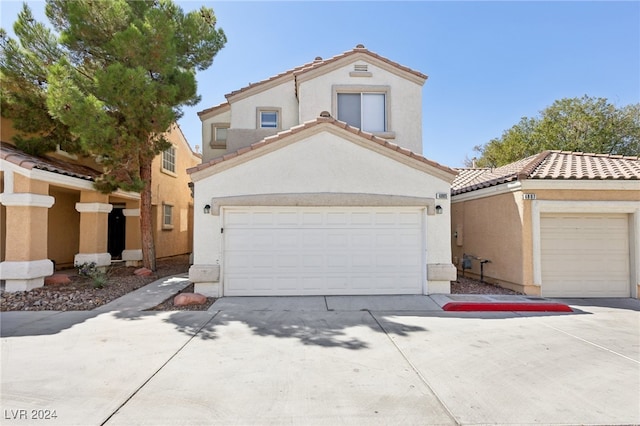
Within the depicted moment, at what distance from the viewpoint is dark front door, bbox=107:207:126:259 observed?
16.2m

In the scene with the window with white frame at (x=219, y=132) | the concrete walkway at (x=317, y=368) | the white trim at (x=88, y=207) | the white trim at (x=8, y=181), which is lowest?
the concrete walkway at (x=317, y=368)

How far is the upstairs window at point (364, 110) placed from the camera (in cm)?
1241

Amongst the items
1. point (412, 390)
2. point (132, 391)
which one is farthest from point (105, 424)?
point (412, 390)

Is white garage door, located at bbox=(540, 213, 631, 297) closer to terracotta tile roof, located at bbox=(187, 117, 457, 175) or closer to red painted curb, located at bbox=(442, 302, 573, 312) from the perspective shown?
red painted curb, located at bbox=(442, 302, 573, 312)

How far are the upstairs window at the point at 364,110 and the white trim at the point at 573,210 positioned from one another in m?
5.58

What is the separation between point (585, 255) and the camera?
32.2ft

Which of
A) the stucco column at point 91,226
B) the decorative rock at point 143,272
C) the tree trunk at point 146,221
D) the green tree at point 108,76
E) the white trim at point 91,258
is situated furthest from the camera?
the tree trunk at point 146,221

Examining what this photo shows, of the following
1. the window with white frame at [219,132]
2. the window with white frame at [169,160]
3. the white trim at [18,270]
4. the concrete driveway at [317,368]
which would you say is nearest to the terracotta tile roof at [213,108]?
the window with white frame at [219,132]

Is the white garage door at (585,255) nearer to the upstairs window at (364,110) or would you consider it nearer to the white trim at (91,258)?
the upstairs window at (364,110)

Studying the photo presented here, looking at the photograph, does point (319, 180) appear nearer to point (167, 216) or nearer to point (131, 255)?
point (131, 255)

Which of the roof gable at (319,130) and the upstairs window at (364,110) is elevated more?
the upstairs window at (364,110)

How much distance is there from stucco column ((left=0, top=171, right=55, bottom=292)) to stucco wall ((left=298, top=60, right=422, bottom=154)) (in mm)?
8392

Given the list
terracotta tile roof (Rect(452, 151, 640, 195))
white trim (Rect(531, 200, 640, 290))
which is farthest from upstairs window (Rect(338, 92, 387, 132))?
white trim (Rect(531, 200, 640, 290))

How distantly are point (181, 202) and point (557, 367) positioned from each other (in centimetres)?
1886
